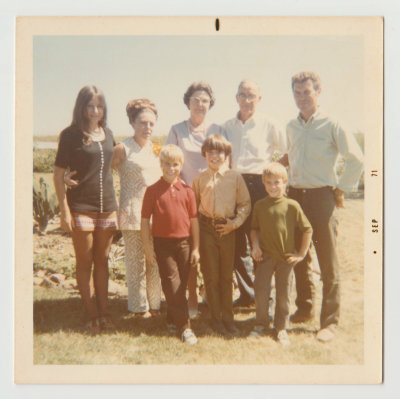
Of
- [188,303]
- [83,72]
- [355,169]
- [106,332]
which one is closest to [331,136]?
[355,169]

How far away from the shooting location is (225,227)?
334 cm

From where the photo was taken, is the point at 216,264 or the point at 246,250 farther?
the point at 246,250

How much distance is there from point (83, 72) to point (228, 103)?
1.05 m

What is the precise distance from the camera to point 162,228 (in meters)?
3.30

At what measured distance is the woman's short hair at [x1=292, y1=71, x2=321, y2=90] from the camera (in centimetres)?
343

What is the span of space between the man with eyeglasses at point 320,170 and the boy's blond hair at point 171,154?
0.76 meters

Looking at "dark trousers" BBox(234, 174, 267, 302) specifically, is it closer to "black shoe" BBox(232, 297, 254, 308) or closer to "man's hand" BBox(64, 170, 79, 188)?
"black shoe" BBox(232, 297, 254, 308)

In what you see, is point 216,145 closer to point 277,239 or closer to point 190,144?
point 190,144

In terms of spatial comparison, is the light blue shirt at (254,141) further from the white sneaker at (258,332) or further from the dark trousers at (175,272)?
the white sneaker at (258,332)

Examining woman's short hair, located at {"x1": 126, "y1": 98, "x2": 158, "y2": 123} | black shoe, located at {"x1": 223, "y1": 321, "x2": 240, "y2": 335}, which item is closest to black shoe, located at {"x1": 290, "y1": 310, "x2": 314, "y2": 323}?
black shoe, located at {"x1": 223, "y1": 321, "x2": 240, "y2": 335}

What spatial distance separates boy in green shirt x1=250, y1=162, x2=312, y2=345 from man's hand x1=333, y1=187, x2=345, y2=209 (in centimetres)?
28

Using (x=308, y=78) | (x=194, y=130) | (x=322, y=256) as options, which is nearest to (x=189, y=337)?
(x=322, y=256)

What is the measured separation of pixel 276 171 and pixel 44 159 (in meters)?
1.62

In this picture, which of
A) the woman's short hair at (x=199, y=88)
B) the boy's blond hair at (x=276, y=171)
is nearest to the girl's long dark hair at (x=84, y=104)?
the woman's short hair at (x=199, y=88)
